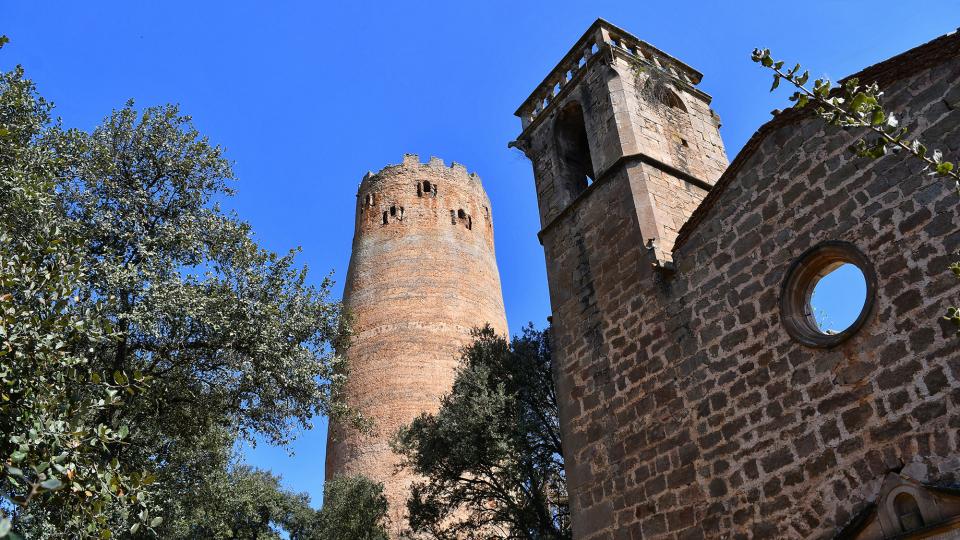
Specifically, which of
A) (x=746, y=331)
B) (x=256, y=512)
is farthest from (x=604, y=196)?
(x=256, y=512)

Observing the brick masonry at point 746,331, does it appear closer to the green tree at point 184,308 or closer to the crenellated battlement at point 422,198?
the green tree at point 184,308

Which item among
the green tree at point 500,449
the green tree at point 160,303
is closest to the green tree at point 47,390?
the green tree at point 160,303

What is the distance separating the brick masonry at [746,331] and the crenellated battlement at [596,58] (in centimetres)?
78

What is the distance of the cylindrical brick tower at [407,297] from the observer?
23.9m

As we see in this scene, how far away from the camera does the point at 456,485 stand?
46.6 feet

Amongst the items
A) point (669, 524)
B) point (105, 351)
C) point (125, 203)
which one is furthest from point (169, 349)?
point (669, 524)

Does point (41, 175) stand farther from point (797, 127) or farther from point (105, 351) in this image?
point (797, 127)

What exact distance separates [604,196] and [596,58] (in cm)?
264

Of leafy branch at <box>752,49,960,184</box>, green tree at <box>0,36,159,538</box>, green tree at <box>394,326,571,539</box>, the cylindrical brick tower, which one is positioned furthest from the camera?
the cylindrical brick tower

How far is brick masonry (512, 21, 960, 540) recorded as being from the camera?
5539mm

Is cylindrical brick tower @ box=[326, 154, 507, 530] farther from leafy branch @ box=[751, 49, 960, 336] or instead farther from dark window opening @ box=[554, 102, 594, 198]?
leafy branch @ box=[751, 49, 960, 336]

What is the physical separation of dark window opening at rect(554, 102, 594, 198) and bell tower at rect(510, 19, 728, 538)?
2cm

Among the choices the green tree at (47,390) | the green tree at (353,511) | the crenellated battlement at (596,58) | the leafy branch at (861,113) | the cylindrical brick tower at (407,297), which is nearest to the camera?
the leafy branch at (861,113)

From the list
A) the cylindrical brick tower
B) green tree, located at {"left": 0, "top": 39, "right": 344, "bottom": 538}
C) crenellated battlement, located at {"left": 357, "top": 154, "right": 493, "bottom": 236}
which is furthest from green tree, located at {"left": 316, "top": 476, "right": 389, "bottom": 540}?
crenellated battlement, located at {"left": 357, "top": 154, "right": 493, "bottom": 236}
